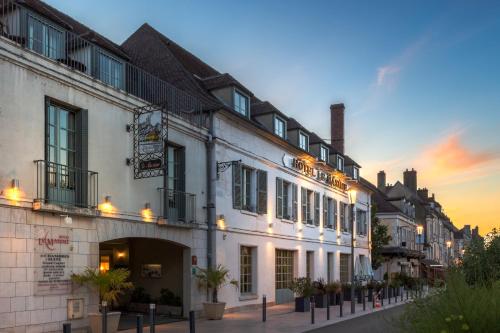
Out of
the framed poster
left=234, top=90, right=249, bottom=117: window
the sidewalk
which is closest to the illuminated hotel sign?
left=234, top=90, right=249, bottom=117: window

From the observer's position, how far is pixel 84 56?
631 inches

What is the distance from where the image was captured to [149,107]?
651 inches

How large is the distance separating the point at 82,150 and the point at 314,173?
60.6 ft

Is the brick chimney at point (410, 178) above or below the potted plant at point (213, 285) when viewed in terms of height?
above

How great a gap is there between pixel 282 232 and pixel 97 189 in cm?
1341

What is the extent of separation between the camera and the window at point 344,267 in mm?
36125

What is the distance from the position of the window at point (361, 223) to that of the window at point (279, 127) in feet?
45.8

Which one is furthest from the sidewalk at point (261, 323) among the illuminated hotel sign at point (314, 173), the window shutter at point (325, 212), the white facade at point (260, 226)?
the window shutter at point (325, 212)

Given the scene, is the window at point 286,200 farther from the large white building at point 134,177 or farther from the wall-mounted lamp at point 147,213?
the wall-mounted lamp at point 147,213

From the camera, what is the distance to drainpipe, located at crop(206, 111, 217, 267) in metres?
20.2

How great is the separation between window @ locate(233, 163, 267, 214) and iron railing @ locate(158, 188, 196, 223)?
319 centimetres

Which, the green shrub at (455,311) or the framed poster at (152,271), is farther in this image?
the framed poster at (152,271)

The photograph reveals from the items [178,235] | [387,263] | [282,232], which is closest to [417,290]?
[178,235]

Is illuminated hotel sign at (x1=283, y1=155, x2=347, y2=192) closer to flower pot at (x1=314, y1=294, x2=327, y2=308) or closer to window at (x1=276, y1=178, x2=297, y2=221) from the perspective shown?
window at (x1=276, y1=178, x2=297, y2=221)
